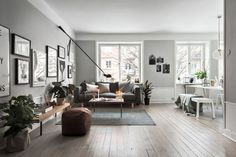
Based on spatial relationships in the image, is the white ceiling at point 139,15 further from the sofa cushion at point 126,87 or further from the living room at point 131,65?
the sofa cushion at point 126,87

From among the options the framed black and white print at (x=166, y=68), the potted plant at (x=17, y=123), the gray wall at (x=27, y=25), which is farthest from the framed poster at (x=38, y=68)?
the framed black and white print at (x=166, y=68)

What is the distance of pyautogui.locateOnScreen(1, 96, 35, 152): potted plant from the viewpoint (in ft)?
10.2

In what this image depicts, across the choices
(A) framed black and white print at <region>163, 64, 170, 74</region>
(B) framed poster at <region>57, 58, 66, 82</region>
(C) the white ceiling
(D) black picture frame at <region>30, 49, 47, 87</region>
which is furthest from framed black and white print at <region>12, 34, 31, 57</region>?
(A) framed black and white print at <region>163, 64, 170, 74</region>

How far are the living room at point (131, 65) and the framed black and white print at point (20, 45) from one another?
2 centimetres

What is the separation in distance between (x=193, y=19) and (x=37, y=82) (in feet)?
15.0

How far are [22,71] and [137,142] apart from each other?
226cm

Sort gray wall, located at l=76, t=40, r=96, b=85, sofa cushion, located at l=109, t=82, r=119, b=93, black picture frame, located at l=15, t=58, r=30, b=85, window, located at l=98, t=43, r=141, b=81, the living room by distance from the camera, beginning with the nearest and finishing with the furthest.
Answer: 1. the living room
2. black picture frame, located at l=15, t=58, r=30, b=85
3. sofa cushion, located at l=109, t=82, r=119, b=93
4. gray wall, located at l=76, t=40, r=96, b=85
5. window, located at l=98, t=43, r=141, b=81

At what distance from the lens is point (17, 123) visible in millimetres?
3113

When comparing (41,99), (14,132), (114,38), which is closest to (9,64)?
(14,132)

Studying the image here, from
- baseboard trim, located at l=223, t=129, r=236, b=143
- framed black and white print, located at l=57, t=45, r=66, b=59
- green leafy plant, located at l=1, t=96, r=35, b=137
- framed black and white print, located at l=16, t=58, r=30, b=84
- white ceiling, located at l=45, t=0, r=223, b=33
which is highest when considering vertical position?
white ceiling, located at l=45, t=0, r=223, b=33

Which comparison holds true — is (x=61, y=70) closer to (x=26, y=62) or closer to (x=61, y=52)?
(x=61, y=52)

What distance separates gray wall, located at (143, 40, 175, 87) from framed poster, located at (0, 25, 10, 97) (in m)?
6.05

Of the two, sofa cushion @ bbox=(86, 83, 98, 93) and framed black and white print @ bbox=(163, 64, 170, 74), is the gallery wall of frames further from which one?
framed black and white print @ bbox=(163, 64, 170, 74)

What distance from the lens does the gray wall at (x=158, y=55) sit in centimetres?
891
